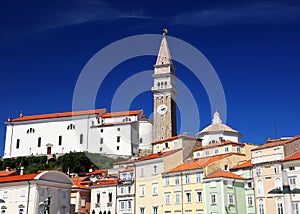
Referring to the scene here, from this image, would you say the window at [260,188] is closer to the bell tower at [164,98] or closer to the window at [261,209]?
the window at [261,209]

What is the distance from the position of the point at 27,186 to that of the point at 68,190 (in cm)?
731

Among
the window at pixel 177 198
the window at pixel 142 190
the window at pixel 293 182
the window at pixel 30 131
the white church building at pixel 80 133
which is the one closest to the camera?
the window at pixel 293 182

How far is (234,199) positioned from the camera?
48.5m

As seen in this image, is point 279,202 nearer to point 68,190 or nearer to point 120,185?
point 120,185

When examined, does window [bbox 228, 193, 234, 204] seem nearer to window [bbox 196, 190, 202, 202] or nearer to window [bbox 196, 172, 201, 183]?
window [bbox 196, 190, 202, 202]

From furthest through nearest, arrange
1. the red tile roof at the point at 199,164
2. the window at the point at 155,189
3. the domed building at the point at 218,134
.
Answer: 1. the domed building at the point at 218,134
2. the window at the point at 155,189
3. the red tile roof at the point at 199,164

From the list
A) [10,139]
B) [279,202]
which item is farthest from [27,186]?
[10,139]

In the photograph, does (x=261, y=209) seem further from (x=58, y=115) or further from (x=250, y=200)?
(x=58, y=115)

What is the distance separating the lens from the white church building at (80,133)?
112m

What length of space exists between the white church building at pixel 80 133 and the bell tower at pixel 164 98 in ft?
13.9

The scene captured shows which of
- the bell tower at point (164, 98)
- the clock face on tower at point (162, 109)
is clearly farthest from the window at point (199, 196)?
the clock face on tower at point (162, 109)

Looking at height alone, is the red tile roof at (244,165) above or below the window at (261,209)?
above

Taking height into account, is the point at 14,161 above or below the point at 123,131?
below

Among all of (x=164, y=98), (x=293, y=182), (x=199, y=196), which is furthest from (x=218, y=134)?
(x=164, y=98)
